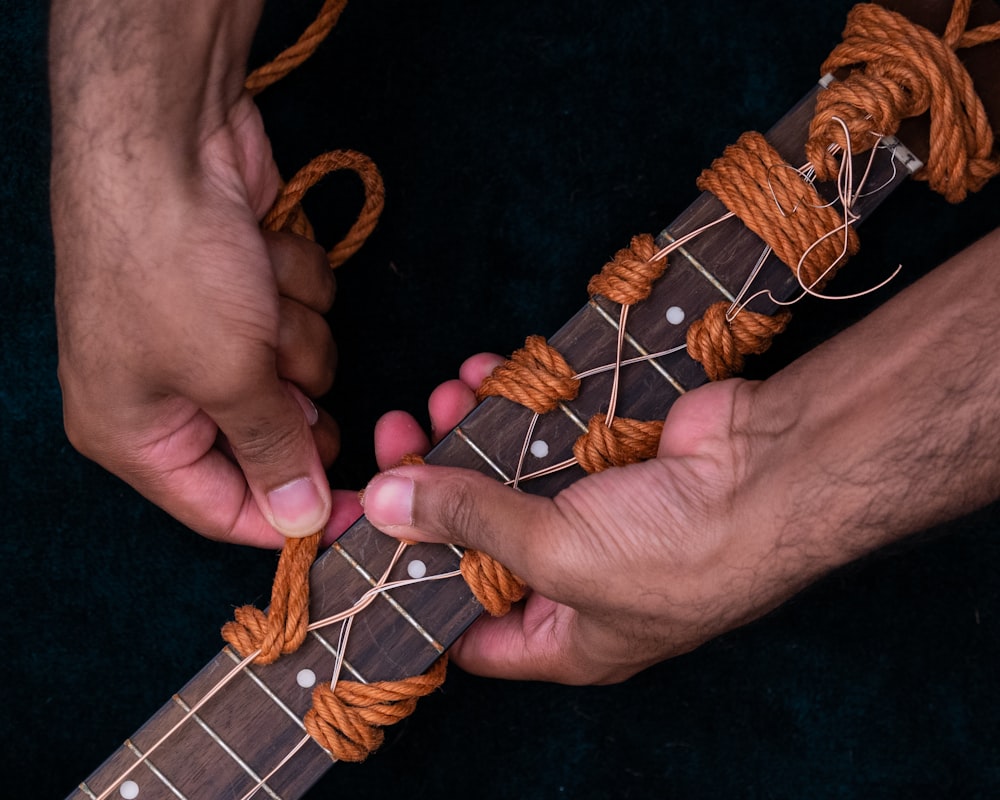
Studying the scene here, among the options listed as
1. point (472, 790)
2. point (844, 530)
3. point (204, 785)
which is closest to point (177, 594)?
point (204, 785)

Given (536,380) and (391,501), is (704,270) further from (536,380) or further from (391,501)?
(391,501)

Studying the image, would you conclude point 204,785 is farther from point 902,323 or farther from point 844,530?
point 902,323

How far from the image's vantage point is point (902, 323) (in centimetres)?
72

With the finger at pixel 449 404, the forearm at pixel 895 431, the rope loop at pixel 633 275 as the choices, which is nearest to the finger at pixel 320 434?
the finger at pixel 449 404

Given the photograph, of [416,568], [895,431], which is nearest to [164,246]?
[416,568]

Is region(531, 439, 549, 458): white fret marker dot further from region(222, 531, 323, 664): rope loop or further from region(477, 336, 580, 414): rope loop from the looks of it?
region(222, 531, 323, 664): rope loop

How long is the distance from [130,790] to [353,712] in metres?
0.22

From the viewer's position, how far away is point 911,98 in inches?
31.6

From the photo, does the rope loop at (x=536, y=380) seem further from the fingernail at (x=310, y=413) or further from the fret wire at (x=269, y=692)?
the fret wire at (x=269, y=692)

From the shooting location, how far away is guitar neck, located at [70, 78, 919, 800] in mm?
821

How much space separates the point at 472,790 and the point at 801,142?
31.8 inches

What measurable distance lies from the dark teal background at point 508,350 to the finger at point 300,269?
0.50ft

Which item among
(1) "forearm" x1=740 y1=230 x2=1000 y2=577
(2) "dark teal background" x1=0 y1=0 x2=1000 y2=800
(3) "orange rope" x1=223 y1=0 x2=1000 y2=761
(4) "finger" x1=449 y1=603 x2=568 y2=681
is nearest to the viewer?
(1) "forearm" x1=740 y1=230 x2=1000 y2=577

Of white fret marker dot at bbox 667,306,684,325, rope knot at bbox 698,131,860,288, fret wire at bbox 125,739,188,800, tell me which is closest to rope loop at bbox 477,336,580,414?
white fret marker dot at bbox 667,306,684,325
